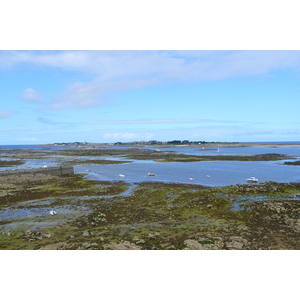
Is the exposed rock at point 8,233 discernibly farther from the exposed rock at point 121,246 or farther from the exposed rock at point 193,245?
the exposed rock at point 193,245

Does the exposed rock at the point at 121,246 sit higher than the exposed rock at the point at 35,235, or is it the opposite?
the exposed rock at the point at 121,246

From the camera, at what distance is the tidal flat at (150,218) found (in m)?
13.3

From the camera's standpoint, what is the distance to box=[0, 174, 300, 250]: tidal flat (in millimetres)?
13297

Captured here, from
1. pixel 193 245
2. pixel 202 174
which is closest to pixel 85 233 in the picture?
pixel 193 245

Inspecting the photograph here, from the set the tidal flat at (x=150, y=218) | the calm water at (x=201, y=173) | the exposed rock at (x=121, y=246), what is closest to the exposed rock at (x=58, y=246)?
the tidal flat at (x=150, y=218)

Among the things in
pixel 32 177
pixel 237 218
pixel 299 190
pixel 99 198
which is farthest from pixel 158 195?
pixel 32 177

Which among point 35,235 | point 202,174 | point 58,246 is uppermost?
point 58,246

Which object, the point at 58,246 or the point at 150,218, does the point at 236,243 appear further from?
the point at 58,246

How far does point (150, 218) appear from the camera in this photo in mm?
18328

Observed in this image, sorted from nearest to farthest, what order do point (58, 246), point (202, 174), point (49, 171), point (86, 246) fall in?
point (86, 246)
point (58, 246)
point (49, 171)
point (202, 174)

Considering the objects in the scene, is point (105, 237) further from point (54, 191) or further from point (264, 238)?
point (54, 191)

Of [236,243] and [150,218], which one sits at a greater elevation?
[236,243]

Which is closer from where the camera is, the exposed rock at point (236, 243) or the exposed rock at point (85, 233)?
the exposed rock at point (236, 243)

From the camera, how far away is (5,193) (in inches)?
1114
